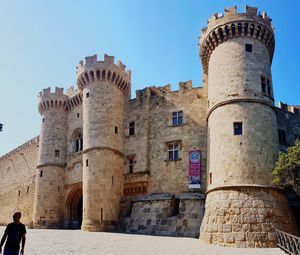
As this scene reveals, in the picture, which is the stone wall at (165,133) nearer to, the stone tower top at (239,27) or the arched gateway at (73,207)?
the stone tower top at (239,27)

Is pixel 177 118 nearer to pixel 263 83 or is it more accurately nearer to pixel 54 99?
pixel 263 83

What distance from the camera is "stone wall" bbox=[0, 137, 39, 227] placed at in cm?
3494

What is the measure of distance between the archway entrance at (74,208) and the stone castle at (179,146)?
0.09 m

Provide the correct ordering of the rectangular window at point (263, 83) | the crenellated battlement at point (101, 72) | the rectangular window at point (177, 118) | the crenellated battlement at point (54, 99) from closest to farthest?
the rectangular window at point (263, 83) < the rectangular window at point (177, 118) < the crenellated battlement at point (101, 72) < the crenellated battlement at point (54, 99)

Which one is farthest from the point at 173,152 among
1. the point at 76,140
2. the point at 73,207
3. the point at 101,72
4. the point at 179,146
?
the point at 73,207

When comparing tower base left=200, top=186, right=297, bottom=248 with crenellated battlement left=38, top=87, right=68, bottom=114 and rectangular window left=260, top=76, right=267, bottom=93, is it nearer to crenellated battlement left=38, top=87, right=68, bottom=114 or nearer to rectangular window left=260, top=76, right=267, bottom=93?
rectangular window left=260, top=76, right=267, bottom=93

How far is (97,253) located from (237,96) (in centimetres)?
1073

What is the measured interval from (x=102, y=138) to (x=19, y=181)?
60.5ft

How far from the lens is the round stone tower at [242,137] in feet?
53.3

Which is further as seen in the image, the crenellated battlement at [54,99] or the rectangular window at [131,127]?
the crenellated battlement at [54,99]

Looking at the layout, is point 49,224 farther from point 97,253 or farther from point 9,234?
point 9,234

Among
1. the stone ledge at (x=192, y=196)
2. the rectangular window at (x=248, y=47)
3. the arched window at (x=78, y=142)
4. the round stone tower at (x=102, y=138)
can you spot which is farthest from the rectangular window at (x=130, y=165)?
the rectangular window at (x=248, y=47)

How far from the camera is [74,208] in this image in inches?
1107

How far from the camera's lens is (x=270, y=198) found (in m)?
16.8
